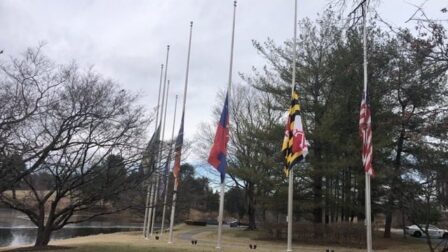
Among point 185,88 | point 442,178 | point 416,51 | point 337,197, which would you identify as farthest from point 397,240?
point 416,51

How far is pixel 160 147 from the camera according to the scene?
83.9 feet

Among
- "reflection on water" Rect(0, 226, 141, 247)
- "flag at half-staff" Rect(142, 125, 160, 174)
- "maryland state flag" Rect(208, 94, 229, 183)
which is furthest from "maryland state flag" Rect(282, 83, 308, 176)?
"reflection on water" Rect(0, 226, 141, 247)

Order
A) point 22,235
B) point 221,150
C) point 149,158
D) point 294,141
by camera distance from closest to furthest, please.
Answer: point 294,141
point 221,150
point 149,158
point 22,235

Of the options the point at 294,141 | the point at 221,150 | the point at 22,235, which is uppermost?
the point at 294,141

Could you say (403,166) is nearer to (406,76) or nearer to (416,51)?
(406,76)

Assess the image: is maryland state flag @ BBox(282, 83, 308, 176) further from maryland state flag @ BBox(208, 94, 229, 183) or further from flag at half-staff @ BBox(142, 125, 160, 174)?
flag at half-staff @ BBox(142, 125, 160, 174)

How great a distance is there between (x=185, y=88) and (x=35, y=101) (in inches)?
509

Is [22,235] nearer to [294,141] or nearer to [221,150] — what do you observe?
[221,150]

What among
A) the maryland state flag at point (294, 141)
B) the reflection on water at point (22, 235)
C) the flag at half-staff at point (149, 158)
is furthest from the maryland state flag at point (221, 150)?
Answer: the reflection on water at point (22, 235)

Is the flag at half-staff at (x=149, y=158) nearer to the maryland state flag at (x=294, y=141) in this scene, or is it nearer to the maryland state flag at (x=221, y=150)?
the maryland state flag at (x=221, y=150)

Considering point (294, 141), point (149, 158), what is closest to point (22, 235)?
point (149, 158)

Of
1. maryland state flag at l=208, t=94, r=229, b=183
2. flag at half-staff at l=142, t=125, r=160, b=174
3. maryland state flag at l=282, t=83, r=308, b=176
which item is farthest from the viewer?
flag at half-staff at l=142, t=125, r=160, b=174

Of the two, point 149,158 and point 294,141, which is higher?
point 294,141

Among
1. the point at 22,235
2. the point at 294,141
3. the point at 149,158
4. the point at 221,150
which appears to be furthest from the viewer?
the point at 22,235
